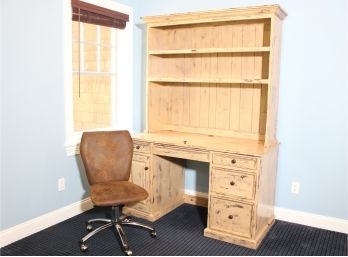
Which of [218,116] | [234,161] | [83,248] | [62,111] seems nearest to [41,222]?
[83,248]

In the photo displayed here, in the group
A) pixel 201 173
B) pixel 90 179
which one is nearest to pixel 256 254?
pixel 201 173

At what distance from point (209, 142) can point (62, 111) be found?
1.33 meters

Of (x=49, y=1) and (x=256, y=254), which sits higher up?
(x=49, y=1)

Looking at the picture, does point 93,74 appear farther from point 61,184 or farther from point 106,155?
point 61,184

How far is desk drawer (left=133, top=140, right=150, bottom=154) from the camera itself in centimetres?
317

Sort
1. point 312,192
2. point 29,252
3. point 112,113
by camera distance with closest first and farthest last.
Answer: point 29,252, point 312,192, point 112,113

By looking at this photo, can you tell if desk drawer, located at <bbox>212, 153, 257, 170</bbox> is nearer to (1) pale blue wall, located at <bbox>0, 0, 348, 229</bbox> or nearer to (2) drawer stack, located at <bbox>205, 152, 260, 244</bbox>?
(2) drawer stack, located at <bbox>205, 152, 260, 244</bbox>

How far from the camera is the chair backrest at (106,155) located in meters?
2.89

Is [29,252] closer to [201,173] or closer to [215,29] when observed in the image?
[201,173]

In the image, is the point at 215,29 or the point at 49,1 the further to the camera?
the point at 215,29

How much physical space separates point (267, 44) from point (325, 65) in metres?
0.53

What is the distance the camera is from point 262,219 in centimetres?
291

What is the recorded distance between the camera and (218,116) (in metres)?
3.46

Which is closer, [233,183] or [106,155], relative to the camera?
[233,183]
